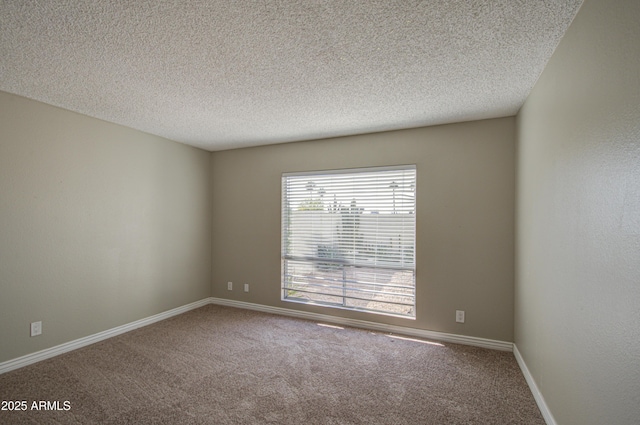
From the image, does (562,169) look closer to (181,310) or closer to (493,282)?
(493,282)

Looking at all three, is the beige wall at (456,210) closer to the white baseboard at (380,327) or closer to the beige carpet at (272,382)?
the white baseboard at (380,327)

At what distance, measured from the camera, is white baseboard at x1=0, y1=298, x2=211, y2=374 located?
2646mm

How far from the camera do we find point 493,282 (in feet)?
10.4

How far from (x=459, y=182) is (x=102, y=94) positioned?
11.6ft

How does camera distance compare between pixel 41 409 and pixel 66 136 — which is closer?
pixel 41 409

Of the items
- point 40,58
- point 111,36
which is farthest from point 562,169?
point 40,58

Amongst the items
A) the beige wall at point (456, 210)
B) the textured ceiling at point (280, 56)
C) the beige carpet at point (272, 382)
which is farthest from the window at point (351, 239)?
the textured ceiling at point (280, 56)

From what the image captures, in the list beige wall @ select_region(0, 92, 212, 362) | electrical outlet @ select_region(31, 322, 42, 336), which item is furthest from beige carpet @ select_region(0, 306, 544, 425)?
beige wall @ select_region(0, 92, 212, 362)

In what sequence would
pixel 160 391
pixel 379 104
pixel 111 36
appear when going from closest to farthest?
pixel 111 36, pixel 160 391, pixel 379 104

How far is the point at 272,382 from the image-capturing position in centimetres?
249

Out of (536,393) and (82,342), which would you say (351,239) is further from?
(82,342)

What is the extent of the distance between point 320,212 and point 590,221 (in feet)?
9.75

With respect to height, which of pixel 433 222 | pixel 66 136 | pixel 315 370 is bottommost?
pixel 315 370

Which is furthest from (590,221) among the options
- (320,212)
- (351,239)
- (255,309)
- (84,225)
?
(84,225)
